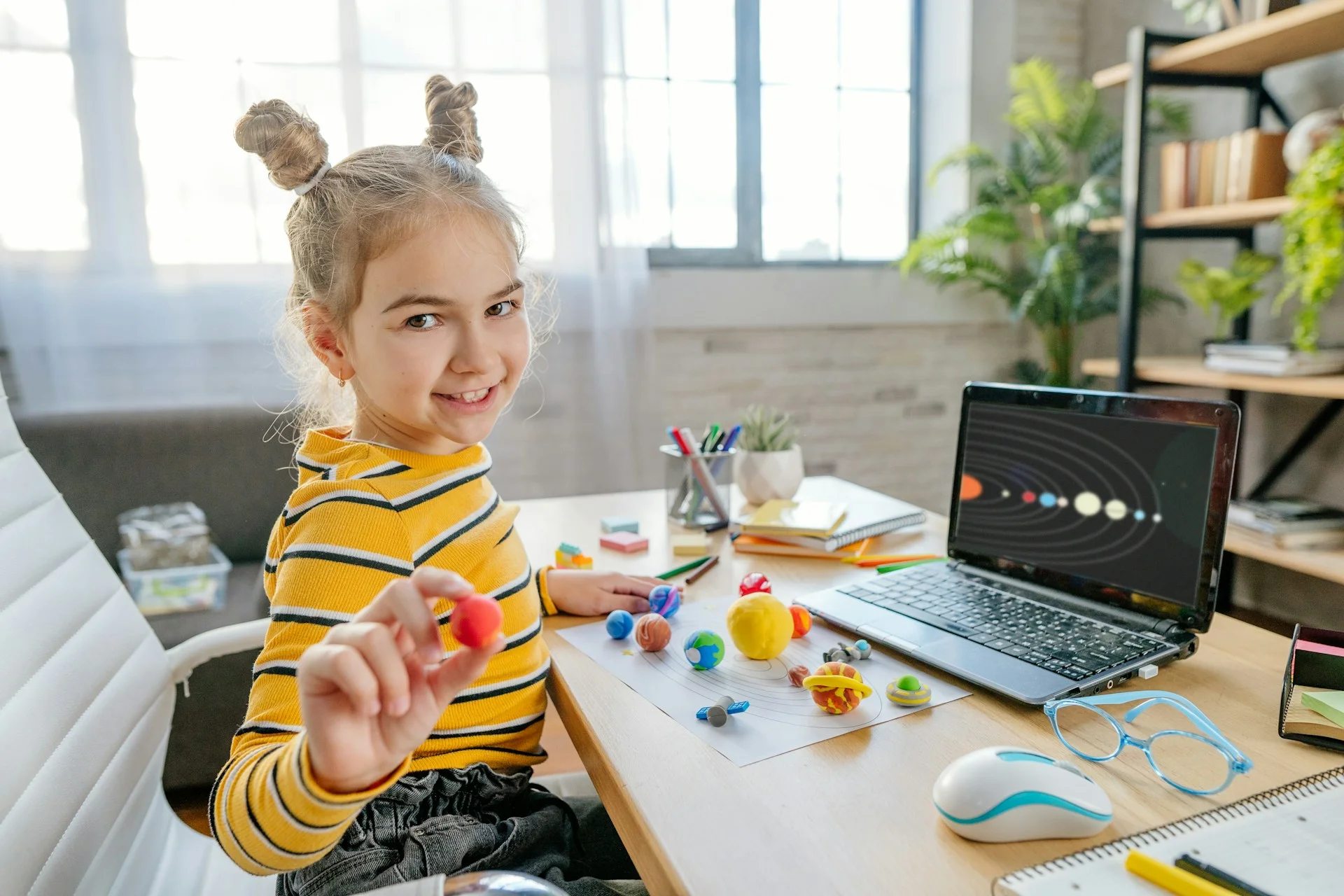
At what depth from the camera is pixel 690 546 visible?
1303mm

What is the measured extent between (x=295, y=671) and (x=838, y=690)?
422 millimetres

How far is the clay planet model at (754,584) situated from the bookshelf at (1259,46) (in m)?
2.05

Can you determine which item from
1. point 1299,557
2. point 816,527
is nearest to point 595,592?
point 816,527

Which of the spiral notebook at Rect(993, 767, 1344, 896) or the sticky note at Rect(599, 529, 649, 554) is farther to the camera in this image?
the sticky note at Rect(599, 529, 649, 554)

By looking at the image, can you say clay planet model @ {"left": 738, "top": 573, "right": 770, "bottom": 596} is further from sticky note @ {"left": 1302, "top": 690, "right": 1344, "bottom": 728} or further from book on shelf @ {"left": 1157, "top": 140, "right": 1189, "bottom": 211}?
book on shelf @ {"left": 1157, "top": 140, "right": 1189, "bottom": 211}

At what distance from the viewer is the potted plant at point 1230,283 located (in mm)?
2590

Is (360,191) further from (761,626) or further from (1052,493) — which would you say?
(1052,493)

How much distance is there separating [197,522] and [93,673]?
1.39 m

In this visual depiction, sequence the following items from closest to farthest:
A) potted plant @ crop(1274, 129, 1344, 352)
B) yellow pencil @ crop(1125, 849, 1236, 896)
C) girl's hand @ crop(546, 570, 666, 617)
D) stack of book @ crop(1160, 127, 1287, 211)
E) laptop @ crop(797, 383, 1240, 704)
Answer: yellow pencil @ crop(1125, 849, 1236, 896) → laptop @ crop(797, 383, 1240, 704) → girl's hand @ crop(546, 570, 666, 617) → potted plant @ crop(1274, 129, 1344, 352) → stack of book @ crop(1160, 127, 1287, 211)

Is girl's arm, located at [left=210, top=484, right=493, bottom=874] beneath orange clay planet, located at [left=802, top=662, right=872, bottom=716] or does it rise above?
above

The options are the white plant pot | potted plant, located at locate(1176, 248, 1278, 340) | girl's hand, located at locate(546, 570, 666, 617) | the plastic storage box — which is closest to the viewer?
girl's hand, located at locate(546, 570, 666, 617)

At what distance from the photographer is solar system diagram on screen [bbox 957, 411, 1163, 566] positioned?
0.93 m

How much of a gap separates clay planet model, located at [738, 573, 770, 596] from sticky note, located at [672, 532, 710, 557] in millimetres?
208

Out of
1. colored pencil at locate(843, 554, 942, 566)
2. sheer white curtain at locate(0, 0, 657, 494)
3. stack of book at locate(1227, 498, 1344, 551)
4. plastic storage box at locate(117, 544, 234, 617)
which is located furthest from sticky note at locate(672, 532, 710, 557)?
stack of book at locate(1227, 498, 1344, 551)
